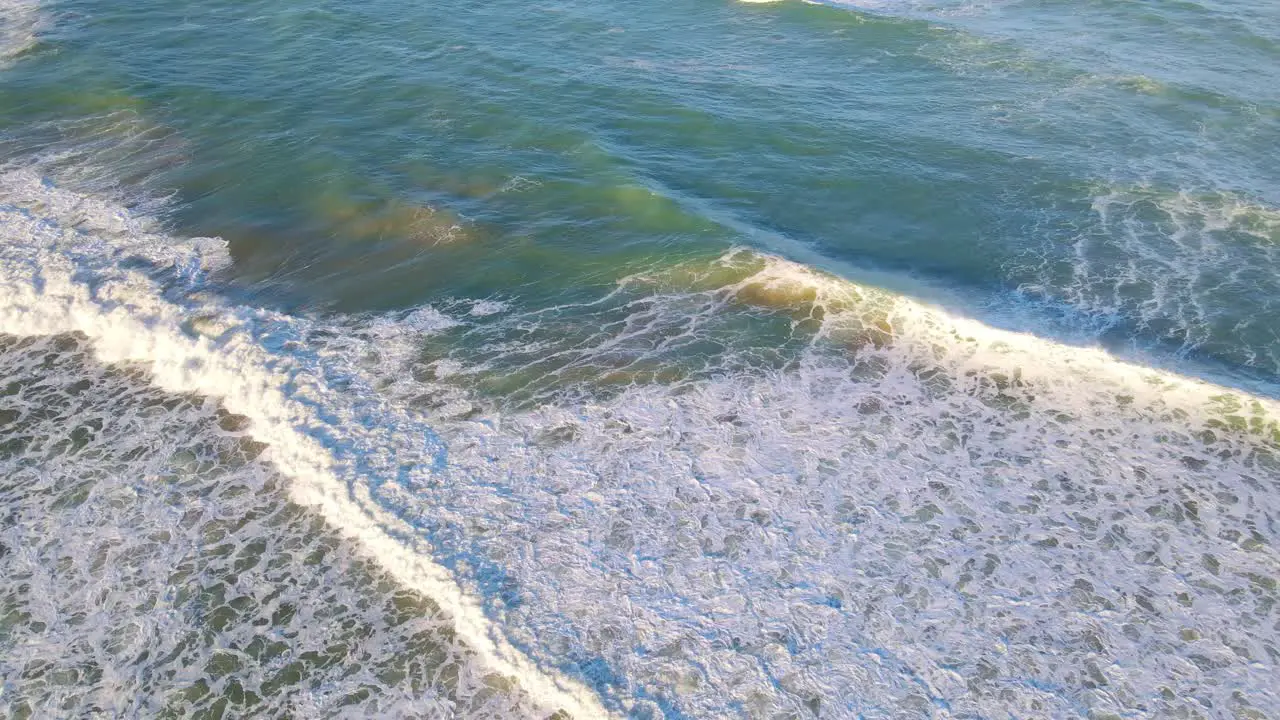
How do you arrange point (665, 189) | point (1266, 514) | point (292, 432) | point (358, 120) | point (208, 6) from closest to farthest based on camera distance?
point (1266, 514) < point (292, 432) < point (665, 189) < point (358, 120) < point (208, 6)

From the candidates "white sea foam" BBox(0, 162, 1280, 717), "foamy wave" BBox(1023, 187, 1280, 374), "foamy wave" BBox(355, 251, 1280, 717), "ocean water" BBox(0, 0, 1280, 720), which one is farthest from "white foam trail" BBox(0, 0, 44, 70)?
"foamy wave" BBox(1023, 187, 1280, 374)

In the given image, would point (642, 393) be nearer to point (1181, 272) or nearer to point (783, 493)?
point (783, 493)

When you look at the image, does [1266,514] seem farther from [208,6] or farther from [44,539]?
[208,6]

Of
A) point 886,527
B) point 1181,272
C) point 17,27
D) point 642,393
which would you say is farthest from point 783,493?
point 17,27

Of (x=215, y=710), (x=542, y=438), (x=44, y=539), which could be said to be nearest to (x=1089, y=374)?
(x=542, y=438)

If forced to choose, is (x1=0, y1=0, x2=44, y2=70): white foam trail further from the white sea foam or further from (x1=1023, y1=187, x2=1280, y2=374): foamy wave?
(x1=1023, y1=187, x2=1280, y2=374): foamy wave
